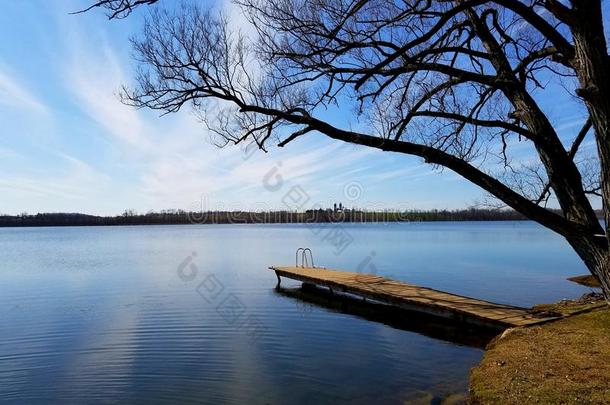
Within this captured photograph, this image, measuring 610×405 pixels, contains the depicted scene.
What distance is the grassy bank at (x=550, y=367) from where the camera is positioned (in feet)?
20.0

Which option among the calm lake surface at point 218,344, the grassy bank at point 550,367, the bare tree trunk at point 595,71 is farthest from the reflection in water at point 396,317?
the bare tree trunk at point 595,71

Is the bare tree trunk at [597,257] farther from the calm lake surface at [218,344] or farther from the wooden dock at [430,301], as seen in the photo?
the wooden dock at [430,301]

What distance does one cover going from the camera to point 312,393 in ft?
27.6

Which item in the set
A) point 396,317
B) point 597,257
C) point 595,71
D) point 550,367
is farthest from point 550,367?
point 396,317

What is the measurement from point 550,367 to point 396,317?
328 inches

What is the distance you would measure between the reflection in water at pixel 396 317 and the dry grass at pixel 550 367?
221cm

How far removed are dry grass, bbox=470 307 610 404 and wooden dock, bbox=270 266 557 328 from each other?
162 cm

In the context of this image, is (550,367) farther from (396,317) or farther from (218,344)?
(396,317)

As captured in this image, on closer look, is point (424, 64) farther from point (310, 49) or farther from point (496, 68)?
point (310, 49)

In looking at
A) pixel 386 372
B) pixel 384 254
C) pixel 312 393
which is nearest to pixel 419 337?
pixel 386 372

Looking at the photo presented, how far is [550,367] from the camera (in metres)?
7.16

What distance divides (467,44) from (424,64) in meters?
1.19

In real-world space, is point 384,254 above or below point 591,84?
below

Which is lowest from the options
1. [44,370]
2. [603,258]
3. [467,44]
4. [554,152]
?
[44,370]
